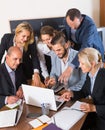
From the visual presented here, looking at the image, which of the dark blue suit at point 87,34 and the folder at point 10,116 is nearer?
the folder at point 10,116

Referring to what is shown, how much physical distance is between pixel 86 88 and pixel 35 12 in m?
2.16

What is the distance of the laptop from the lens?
5.82 feet

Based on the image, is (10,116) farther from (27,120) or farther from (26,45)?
(26,45)

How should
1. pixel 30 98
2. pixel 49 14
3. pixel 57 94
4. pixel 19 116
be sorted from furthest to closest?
pixel 49 14 < pixel 57 94 < pixel 30 98 < pixel 19 116

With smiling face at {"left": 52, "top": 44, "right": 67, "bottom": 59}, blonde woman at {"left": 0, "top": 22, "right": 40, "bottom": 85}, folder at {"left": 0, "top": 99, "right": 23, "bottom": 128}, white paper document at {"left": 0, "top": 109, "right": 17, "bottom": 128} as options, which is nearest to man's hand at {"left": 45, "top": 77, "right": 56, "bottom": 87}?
blonde woman at {"left": 0, "top": 22, "right": 40, "bottom": 85}

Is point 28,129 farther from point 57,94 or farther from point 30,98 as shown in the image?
point 57,94

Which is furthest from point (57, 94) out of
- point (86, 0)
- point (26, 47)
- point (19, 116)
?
point (86, 0)

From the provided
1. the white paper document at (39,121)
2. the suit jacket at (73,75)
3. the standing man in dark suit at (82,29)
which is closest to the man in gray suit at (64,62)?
the suit jacket at (73,75)

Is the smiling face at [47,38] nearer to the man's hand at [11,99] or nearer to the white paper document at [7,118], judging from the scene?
the man's hand at [11,99]

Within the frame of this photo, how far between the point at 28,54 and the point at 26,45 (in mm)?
158

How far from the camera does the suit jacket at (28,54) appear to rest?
265cm

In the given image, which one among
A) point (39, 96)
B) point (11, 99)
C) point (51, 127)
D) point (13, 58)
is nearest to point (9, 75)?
point (13, 58)

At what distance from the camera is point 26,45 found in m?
2.61

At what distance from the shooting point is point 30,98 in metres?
1.93
